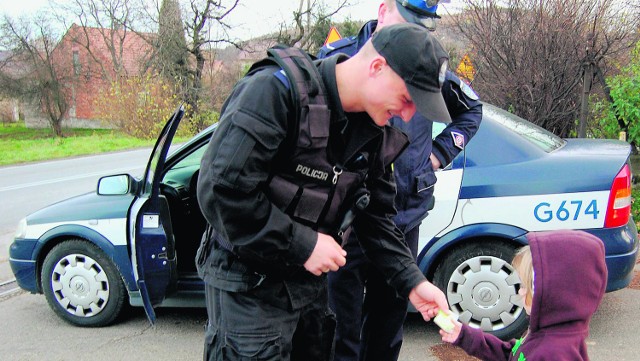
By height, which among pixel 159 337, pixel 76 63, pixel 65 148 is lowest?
pixel 65 148

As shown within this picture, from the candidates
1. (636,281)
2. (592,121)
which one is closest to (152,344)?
(636,281)

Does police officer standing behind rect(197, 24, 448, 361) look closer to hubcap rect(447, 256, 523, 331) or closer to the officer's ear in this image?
the officer's ear

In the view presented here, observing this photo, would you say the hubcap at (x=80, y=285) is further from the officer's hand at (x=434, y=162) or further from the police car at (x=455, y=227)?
the officer's hand at (x=434, y=162)

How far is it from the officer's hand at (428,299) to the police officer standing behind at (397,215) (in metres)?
0.44

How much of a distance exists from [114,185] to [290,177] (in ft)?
7.89

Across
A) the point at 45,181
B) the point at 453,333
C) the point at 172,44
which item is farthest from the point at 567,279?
the point at 172,44

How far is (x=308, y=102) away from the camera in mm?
1620

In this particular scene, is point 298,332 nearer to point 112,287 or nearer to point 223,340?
point 223,340

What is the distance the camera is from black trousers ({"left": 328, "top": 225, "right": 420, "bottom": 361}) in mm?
2656

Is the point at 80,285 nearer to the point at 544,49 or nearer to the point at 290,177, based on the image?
the point at 290,177

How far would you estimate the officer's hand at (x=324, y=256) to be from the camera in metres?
1.67

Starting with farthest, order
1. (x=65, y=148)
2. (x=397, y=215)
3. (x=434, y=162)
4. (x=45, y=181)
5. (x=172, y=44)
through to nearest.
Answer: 1. (x=172, y=44)
2. (x=65, y=148)
3. (x=45, y=181)
4. (x=434, y=162)
5. (x=397, y=215)

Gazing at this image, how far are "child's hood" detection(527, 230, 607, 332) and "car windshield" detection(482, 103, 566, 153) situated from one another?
2.05m

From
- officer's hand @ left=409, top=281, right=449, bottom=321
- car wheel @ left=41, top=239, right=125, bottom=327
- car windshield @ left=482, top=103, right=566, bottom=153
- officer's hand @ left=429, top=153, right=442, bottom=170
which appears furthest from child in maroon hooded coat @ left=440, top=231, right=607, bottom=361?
car wheel @ left=41, top=239, right=125, bottom=327
